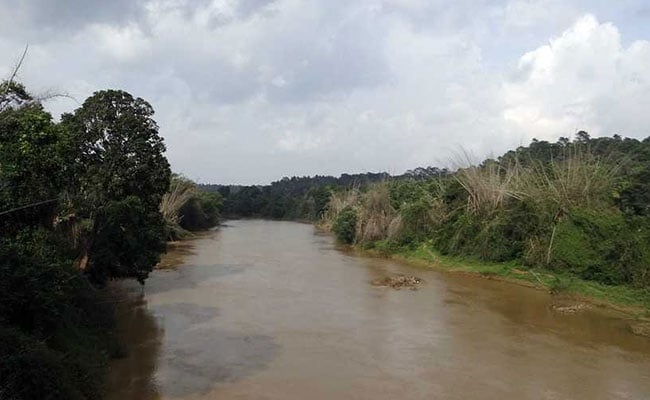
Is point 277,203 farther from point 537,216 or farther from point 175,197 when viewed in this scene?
point 537,216

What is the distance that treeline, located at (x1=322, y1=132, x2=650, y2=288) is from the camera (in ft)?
57.5

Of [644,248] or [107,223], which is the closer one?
[107,223]

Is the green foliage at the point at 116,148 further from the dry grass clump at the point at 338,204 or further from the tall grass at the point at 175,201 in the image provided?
the dry grass clump at the point at 338,204

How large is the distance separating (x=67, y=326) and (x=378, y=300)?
31.6 ft

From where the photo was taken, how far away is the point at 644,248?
54.9 feet

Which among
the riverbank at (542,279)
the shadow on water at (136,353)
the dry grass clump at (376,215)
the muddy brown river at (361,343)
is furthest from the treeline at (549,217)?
the shadow on water at (136,353)

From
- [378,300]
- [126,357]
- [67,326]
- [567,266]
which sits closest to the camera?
[67,326]

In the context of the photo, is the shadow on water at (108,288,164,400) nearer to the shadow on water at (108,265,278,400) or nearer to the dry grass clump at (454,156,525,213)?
the shadow on water at (108,265,278,400)

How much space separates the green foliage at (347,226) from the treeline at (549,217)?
415cm

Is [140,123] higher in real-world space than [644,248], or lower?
higher

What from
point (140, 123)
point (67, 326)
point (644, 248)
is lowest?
point (67, 326)

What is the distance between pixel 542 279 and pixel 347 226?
47.8 ft

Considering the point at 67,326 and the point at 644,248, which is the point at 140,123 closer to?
the point at 67,326

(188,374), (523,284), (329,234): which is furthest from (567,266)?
(329,234)
